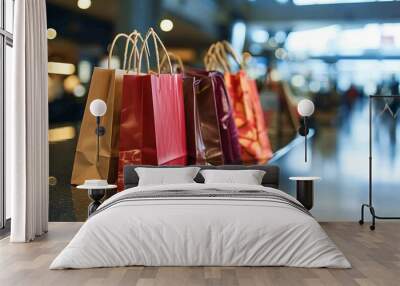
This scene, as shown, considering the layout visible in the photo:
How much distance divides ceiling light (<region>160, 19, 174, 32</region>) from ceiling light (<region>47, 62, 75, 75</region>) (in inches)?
40.8

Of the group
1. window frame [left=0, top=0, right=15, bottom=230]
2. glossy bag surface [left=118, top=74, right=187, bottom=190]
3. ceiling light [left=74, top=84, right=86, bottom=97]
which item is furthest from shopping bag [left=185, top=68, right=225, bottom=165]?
window frame [left=0, top=0, right=15, bottom=230]

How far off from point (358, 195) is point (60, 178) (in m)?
3.14

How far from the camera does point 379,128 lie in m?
7.02

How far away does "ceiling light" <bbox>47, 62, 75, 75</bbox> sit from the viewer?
712 centimetres

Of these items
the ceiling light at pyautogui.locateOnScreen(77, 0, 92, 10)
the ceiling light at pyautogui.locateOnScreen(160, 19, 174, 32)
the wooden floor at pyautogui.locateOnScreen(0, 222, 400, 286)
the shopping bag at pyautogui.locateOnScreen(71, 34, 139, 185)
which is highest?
the ceiling light at pyautogui.locateOnScreen(77, 0, 92, 10)

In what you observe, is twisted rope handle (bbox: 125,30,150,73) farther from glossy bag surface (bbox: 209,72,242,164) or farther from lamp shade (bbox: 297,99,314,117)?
lamp shade (bbox: 297,99,314,117)

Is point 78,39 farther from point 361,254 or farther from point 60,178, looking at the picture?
point 361,254

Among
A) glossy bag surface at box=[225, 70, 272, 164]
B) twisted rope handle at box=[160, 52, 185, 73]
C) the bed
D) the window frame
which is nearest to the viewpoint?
the bed

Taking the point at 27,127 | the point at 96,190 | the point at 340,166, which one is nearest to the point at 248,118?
the point at 340,166

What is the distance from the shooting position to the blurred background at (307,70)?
7.00 metres

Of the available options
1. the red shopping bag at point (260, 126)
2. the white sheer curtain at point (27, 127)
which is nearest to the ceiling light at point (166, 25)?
the red shopping bag at point (260, 126)

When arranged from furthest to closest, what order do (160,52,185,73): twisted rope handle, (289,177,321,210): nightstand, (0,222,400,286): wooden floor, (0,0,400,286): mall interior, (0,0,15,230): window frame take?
(160,52,185,73): twisted rope handle < (289,177,321,210): nightstand < (0,0,15,230): window frame < (0,0,400,286): mall interior < (0,222,400,286): wooden floor

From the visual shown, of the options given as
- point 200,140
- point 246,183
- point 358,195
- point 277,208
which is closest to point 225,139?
point 200,140

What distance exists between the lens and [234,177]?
6121 mm
